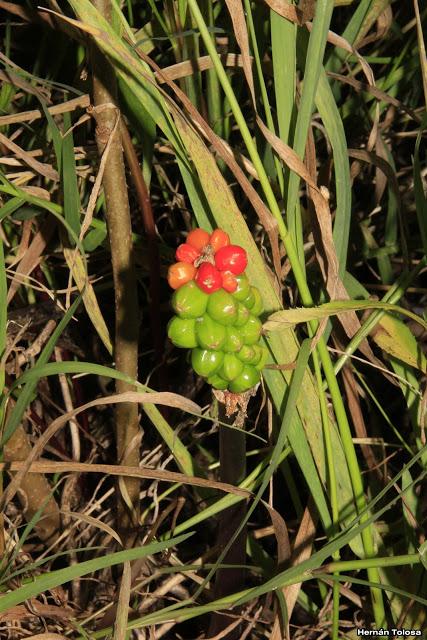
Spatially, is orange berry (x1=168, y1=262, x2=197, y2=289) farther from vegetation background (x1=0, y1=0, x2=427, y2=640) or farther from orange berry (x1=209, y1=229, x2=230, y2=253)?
vegetation background (x1=0, y1=0, x2=427, y2=640)

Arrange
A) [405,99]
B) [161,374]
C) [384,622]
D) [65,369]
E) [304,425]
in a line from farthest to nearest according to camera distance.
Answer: [405,99] → [161,374] → [384,622] → [304,425] → [65,369]

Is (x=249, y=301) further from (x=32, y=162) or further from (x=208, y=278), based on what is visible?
(x=32, y=162)

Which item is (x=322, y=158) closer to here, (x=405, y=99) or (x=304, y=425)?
(x=405, y=99)

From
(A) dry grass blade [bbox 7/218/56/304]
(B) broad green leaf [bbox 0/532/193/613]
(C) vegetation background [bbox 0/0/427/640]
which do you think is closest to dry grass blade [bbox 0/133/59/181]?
(C) vegetation background [bbox 0/0/427/640]

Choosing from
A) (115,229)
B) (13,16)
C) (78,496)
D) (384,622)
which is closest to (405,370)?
(384,622)

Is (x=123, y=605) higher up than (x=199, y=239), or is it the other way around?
(x=199, y=239)

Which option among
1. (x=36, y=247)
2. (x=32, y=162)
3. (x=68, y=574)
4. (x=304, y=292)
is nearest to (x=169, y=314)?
(x=36, y=247)
